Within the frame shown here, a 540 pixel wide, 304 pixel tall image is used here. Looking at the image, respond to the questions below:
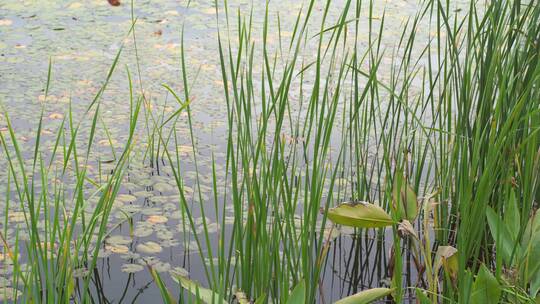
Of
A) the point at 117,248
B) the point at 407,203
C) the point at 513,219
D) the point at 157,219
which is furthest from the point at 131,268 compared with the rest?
the point at 513,219

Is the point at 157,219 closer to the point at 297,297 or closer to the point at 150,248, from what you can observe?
the point at 150,248

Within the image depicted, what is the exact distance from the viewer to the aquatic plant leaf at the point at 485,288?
41.7 inches

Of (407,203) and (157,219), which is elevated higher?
(407,203)

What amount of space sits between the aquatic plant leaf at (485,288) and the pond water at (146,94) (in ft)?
1.42

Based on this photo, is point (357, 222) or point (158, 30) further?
point (158, 30)

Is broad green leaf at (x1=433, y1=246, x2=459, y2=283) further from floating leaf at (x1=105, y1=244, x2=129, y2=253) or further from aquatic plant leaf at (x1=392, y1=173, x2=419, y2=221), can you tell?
floating leaf at (x1=105, y1=244, x2=129, y2=253)

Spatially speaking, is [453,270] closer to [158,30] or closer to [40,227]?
[40,227]

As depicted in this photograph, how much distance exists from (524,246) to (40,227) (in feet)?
4.31

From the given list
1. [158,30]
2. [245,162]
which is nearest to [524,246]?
[245,162]

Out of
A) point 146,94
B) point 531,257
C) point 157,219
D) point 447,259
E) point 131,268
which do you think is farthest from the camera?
point 146,94

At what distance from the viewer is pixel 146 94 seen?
281cm

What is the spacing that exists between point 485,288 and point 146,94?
6.37 ft

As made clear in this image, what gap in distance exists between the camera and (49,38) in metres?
3.33

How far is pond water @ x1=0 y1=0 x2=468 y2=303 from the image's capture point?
1.91 meters
